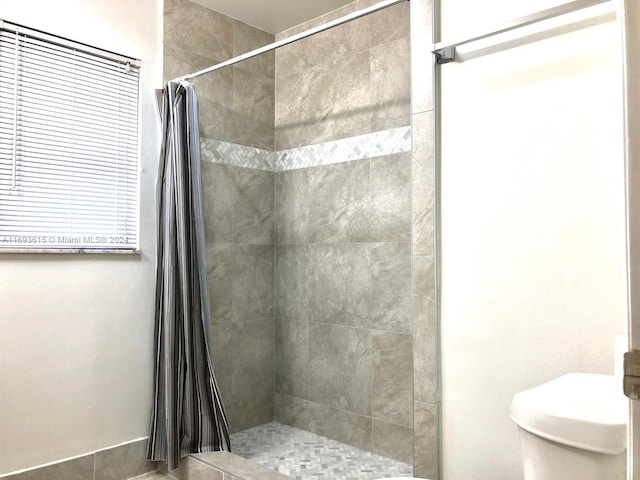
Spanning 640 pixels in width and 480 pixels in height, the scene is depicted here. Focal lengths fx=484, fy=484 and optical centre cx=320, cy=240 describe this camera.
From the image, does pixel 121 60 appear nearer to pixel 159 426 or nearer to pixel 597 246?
pixel 159 426

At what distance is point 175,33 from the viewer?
2477mm

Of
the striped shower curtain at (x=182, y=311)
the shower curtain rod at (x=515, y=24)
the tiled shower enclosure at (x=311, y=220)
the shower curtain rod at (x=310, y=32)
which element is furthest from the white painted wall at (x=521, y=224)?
the striped shower curtain at (x=182, y=311)

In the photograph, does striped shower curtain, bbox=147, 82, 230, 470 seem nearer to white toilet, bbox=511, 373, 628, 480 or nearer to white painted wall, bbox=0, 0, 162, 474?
white painted wall, bbox=0, 0, 162, 474

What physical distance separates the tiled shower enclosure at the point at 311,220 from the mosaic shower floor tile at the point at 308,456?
0.06 m

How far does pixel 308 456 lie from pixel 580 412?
1.59 m

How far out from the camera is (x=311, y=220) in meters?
2.73

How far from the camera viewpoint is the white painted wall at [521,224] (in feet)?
4.25

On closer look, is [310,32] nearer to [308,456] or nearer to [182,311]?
[182,311]

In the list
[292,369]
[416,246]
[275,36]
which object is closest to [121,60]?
[275,36]

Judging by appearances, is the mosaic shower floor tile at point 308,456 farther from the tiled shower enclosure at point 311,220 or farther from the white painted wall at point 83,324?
the white painted wall at point 83,324

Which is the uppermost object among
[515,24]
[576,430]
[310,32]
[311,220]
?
[310,32]

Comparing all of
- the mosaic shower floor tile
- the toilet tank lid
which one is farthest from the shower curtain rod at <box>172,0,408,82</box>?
the mosaic shower floor tile

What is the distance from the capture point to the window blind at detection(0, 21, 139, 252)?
1977mm

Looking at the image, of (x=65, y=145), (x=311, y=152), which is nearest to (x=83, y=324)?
(x=65, y=145)
